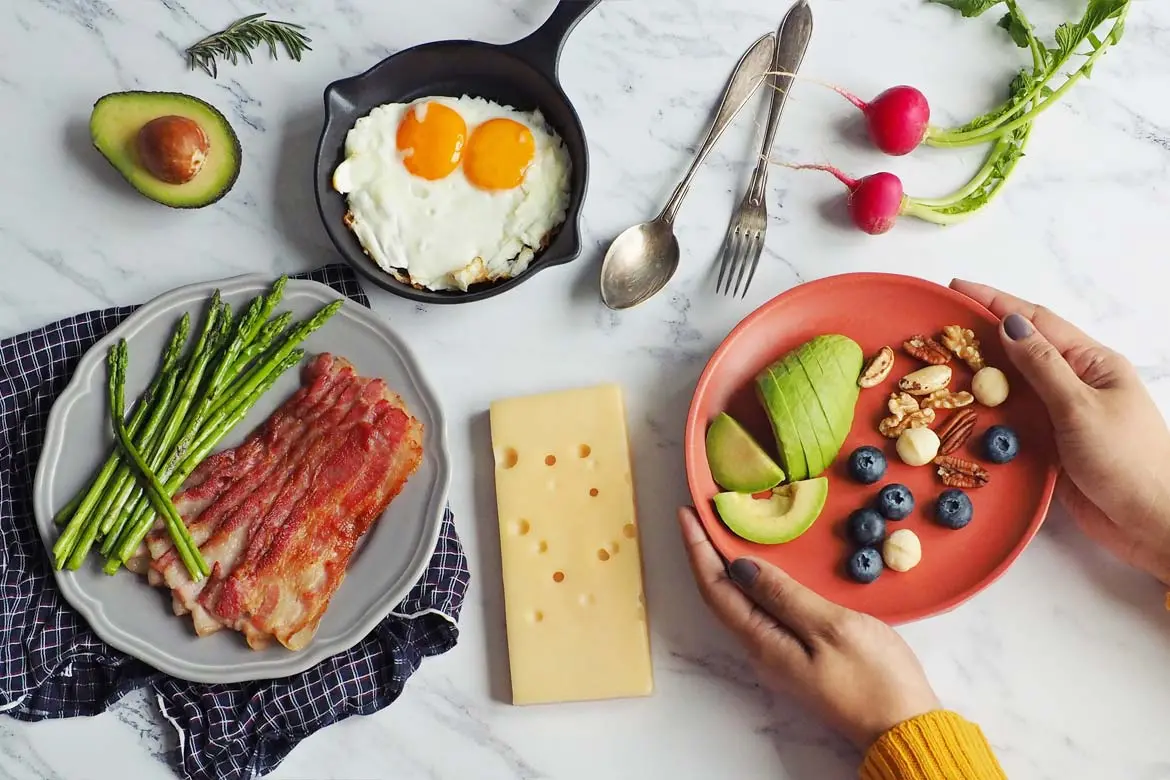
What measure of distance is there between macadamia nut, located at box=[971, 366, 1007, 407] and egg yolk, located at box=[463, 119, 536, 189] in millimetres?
1105

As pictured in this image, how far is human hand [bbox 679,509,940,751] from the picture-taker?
2.00m

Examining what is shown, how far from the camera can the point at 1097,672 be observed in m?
2.20

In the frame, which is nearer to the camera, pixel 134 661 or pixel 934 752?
pixel 934 752

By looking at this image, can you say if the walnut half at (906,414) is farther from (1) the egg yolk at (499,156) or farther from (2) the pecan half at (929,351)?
(1) the egg yolk at (499,156)

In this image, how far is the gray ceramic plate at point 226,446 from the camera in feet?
6.95

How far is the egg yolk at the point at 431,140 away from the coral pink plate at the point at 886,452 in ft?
2.42

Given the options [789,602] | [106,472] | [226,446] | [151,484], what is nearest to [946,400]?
[789,602]

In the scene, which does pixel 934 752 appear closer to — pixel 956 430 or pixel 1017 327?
pixel 956 430

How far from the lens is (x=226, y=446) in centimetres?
222

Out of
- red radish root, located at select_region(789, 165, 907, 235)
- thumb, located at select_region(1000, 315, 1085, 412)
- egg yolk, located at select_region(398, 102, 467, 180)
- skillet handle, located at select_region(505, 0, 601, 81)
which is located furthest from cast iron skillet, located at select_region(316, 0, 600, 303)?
thumb, located at select_region(1000, 315, 1085, 412)

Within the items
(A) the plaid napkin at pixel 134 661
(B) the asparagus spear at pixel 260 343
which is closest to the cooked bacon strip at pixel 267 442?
(B) the asparagus spear at pixel 260 343

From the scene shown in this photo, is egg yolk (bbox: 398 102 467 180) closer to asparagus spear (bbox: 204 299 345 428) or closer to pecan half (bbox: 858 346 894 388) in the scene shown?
asparagus spear (bbox: 204 299 345 428)

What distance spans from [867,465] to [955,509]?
21cm

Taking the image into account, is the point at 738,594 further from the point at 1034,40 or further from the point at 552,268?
the point at 1034,40
